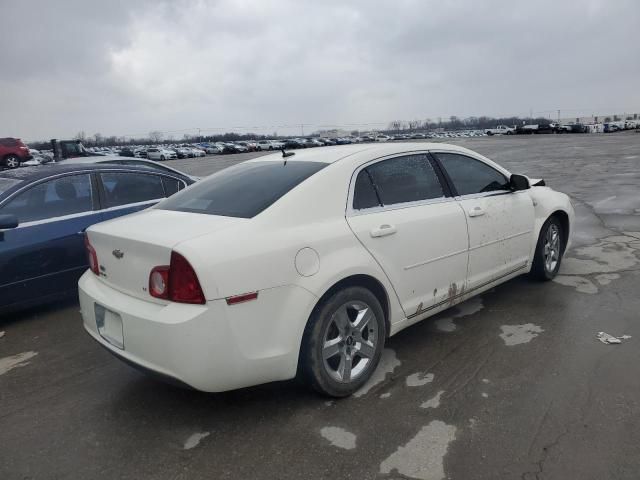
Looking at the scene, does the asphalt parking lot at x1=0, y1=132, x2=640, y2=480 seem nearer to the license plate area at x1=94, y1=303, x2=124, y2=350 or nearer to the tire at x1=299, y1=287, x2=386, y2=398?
the tire at x1=299, y1=287, x2=386, y2=398

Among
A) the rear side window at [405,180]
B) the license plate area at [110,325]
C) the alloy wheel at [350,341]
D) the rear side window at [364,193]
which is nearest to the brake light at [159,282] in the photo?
the license plate area at [110,325]

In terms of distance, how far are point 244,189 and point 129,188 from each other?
8.63 ft

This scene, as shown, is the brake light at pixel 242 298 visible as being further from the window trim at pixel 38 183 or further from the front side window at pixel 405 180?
the window trim at pixel 38 183

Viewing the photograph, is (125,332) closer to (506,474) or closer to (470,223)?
(506,474)

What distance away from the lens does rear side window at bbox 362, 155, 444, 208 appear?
11.9ft

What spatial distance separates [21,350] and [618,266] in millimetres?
5916

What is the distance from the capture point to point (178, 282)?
2699mm

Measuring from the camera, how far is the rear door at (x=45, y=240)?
4641 mm

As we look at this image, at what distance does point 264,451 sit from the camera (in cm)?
272

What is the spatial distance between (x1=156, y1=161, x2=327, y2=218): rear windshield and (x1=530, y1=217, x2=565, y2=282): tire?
2.66 meters

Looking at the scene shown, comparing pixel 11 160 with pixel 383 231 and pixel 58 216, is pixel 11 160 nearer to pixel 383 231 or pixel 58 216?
pixel 58 216

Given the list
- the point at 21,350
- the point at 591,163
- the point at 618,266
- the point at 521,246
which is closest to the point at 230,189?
the point at 21,350

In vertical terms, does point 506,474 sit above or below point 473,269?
below

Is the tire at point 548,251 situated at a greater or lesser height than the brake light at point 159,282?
lesser
